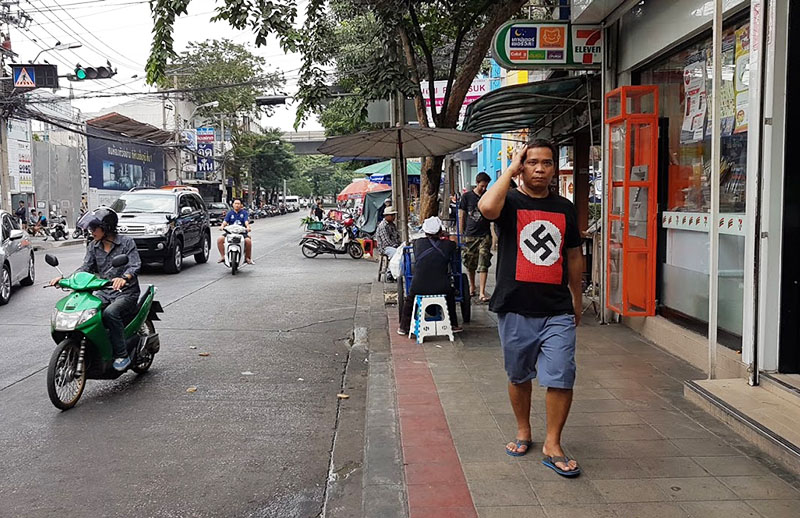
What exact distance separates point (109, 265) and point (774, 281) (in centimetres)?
552

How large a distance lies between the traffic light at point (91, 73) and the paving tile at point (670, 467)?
60.3 ft

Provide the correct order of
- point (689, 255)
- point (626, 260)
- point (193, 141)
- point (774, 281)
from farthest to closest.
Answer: point (193, 141)
point (626, 260)
point (689, 255)
point (774, 281)

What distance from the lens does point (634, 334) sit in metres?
7.81

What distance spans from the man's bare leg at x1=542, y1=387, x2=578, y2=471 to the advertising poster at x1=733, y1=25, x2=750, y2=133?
330 cm

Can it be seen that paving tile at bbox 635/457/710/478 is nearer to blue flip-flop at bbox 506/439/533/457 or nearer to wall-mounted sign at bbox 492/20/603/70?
blue flip-flop at bbox 506/439/533/457

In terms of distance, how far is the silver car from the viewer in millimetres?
11240

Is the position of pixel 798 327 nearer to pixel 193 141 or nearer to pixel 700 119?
pixel 700 119

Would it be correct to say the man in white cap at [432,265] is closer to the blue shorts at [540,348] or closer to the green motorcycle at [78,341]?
the green motorcycle at [78,341]

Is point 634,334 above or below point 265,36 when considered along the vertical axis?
below

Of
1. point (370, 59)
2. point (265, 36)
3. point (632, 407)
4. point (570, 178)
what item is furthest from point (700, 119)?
point (570, 178)

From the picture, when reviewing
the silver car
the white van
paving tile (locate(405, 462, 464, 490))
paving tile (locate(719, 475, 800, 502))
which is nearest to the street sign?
the silver car

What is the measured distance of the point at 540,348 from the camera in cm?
399

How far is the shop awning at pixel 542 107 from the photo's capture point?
952 centimetres

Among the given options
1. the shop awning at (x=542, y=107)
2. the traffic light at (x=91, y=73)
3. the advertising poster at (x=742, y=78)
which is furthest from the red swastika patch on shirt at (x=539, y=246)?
the traffic light at (x=91, y=73)
